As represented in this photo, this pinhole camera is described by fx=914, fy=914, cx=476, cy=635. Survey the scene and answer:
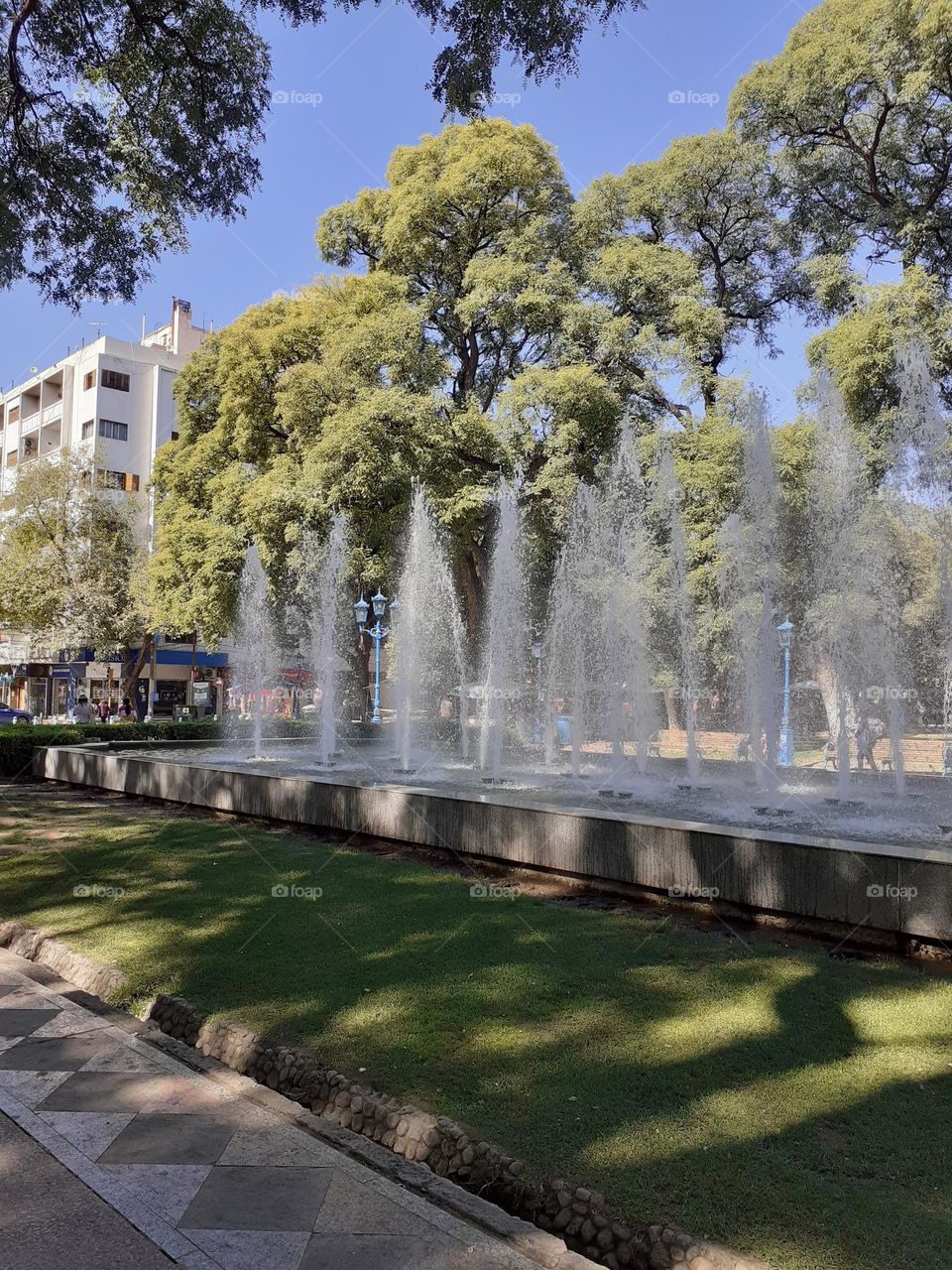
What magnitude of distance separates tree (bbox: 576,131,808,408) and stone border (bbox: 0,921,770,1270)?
1824 centimetres

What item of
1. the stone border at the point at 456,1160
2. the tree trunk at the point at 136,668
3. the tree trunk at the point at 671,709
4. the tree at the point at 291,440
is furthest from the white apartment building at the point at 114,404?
the stone border at the point at 456,1160

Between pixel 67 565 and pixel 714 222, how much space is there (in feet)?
72.8

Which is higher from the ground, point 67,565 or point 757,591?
point 67,565

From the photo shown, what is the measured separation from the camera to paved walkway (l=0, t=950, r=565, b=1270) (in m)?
2.72

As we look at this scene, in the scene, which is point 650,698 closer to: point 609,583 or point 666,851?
point 609,583

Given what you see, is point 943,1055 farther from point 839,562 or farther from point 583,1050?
point 839,562

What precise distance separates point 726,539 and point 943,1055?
16.6 meters

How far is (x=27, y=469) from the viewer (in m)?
31.4

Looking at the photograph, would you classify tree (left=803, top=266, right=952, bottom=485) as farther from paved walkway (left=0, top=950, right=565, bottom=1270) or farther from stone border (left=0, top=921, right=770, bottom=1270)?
paved walkway (left=0, top=950, right=565, bottom=1270)

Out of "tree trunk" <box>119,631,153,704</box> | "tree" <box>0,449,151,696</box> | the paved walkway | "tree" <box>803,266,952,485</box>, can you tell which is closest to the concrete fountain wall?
the paved walkway

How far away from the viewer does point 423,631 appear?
24.4 metres

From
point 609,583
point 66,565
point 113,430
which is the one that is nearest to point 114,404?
point 113,430

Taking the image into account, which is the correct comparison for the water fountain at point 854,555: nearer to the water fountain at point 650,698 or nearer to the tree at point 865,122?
the water fountain at point 650,698

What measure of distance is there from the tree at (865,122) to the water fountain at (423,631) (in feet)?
35.4
